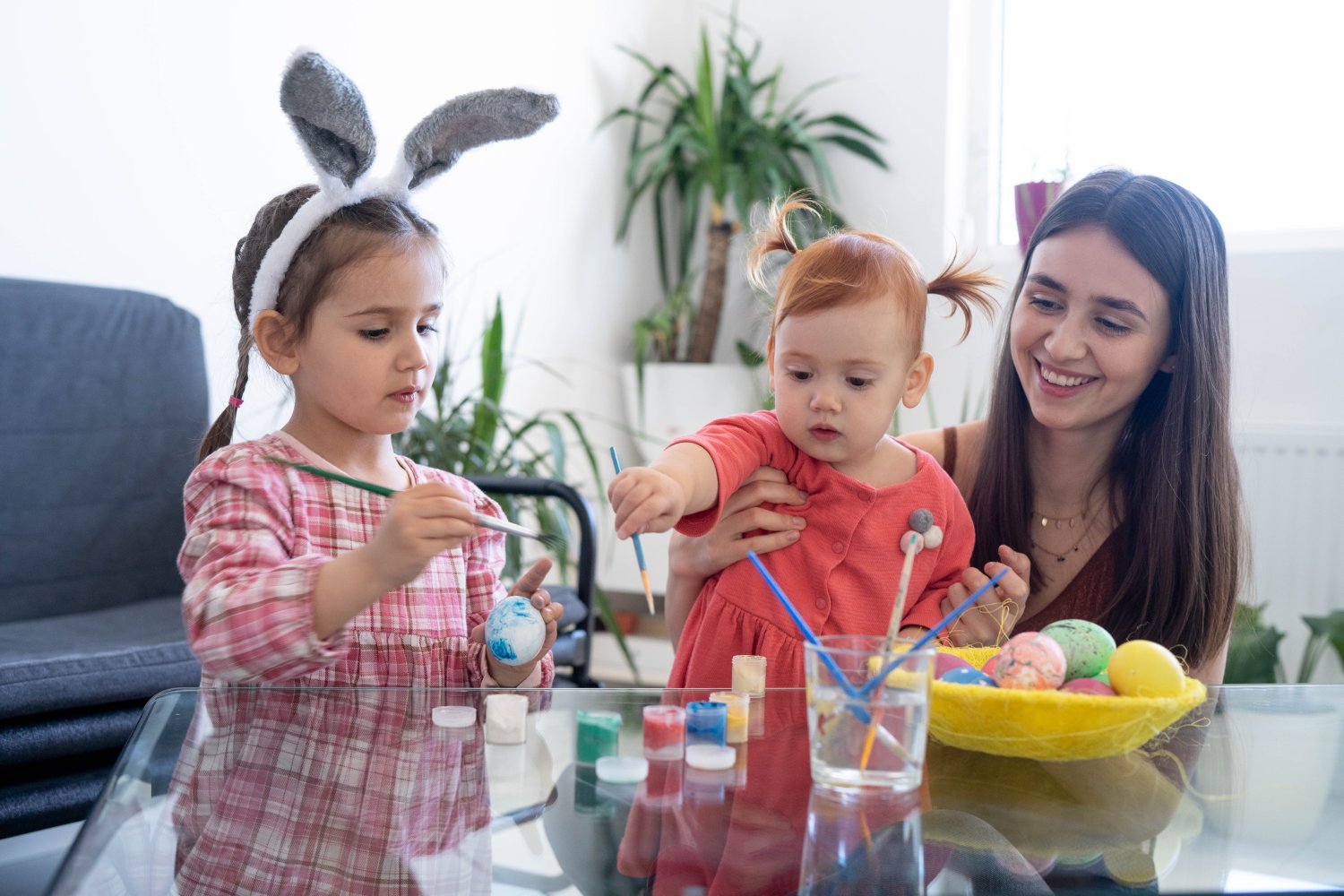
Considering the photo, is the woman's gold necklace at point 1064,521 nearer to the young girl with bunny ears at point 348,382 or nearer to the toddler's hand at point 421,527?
the young girl with bunny ears at point 348,382

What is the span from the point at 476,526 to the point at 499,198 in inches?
101

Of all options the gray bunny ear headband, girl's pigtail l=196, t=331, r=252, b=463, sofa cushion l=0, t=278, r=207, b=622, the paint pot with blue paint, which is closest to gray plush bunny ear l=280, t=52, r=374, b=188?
the gray bunny ear headband

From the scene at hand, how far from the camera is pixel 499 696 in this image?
0.99 m

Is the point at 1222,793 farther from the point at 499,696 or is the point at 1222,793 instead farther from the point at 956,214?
the point at 956,214

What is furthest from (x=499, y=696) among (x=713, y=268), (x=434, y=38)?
(x=713, y=268)

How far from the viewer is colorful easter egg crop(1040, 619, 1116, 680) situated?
98 cm

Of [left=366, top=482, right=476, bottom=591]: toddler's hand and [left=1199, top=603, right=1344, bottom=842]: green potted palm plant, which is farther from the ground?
[left=366, top=482, right=476, bottom=591]: toddler's hand

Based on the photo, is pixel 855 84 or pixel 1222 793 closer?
pixel 1222 793

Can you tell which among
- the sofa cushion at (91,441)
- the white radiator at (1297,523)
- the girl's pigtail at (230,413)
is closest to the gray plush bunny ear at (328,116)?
the girl's pigtail at (230,413)

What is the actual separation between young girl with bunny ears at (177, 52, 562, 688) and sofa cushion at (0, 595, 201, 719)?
0.57m

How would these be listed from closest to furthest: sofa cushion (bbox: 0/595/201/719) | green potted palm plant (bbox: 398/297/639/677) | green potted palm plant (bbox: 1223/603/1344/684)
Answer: sofa cushion (bbox: 0/595/201/719)
green potted palm plant (bbox: 398/297/639/677)
green potted palm plant (bbox: 1223/603/1344/684)

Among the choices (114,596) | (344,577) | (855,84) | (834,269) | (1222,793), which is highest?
(855,84)

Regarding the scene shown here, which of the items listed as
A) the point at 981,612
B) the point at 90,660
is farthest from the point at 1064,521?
the point at 90,660

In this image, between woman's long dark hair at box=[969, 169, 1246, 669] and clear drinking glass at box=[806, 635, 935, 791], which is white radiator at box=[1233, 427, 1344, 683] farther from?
clear drinking glass at box=[806, 635, 935, 791]
